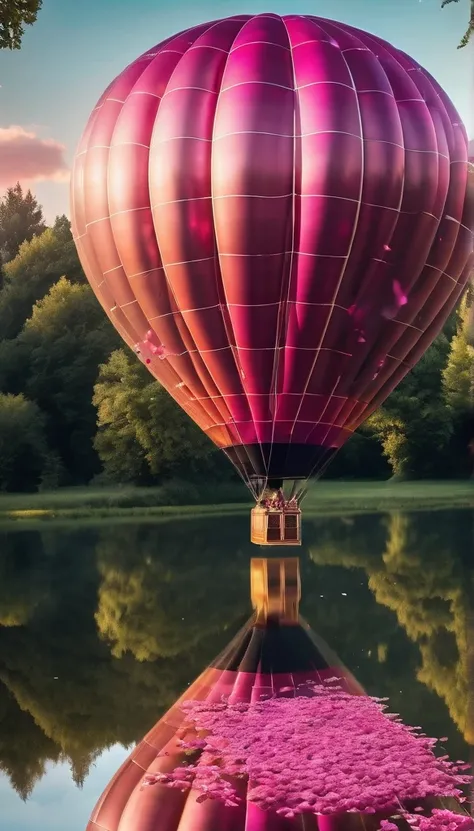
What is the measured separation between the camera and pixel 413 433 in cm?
3234

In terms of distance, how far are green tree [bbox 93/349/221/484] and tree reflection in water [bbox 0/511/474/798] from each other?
7.39 metres

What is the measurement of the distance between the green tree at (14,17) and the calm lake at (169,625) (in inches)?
222

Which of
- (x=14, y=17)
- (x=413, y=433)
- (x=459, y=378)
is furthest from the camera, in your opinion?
(x=459, y=378)

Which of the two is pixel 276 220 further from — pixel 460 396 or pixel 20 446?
pixel 460 396

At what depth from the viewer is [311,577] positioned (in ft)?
42.4

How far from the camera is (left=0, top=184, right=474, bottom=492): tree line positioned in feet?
85.6

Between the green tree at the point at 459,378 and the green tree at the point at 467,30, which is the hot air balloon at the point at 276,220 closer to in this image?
the green tree at the point at 467,30

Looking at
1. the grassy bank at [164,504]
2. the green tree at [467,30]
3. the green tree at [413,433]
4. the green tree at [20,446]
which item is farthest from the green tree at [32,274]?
the green tree at [467,30]

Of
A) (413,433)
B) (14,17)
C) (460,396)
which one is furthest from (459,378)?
(14,17)

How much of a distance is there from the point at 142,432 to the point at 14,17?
1781 cm

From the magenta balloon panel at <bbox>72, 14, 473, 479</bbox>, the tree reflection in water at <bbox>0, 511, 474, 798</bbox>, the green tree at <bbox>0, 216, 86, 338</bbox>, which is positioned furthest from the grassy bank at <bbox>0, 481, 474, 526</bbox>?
the magenta balloon panel at <bbox>72, 14, 473, 479</bbox>

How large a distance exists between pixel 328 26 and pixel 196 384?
4.74 m

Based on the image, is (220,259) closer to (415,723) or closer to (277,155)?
(277,155)

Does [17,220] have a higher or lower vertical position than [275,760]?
higher
